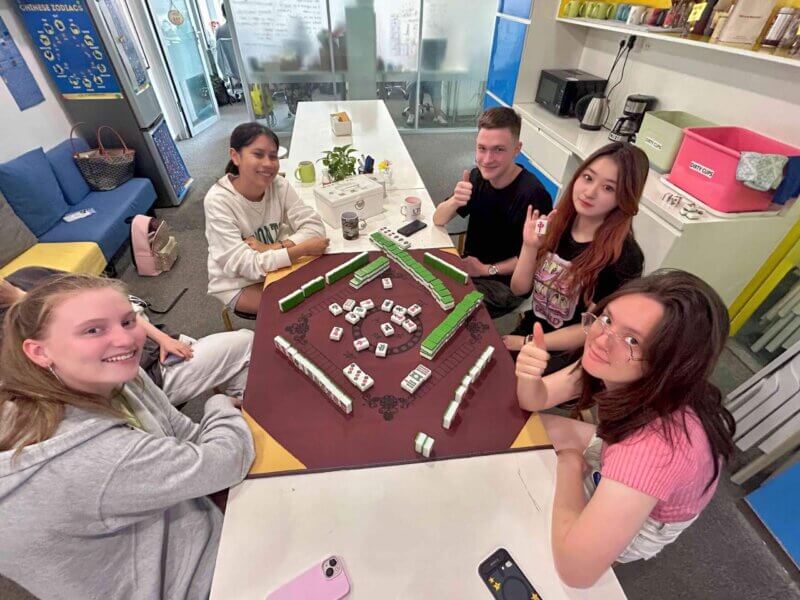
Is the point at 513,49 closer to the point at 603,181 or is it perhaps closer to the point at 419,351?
the point at 603,181

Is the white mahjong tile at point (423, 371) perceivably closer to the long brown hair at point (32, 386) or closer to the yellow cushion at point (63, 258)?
the long brown hair at point (32, 386)

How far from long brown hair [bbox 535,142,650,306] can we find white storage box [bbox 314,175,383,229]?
88cm

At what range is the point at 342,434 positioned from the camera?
1.04 meters

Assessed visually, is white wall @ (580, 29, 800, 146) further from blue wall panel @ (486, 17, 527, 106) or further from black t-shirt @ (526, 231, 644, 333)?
black t-shirt @ (526, 231, 644, 333)

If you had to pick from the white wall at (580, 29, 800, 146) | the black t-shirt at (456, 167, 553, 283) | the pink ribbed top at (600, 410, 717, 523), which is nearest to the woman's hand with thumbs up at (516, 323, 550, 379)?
the pink ribbed top at (600, 410, 717, 523)

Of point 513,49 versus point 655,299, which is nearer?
point 655,299

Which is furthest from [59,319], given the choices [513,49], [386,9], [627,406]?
[386,9]

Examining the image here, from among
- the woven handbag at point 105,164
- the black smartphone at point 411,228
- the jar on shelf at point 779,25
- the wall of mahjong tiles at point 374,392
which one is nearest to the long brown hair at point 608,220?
the wall of mahjong tiles at point 374,392

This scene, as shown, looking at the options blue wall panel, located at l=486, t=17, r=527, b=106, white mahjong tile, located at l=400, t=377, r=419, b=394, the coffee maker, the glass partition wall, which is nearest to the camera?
white mahjong tile, located at l=400, t=377, r=419, b=394

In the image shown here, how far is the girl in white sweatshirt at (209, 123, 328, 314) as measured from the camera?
167cm

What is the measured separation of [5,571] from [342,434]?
0.74 meters

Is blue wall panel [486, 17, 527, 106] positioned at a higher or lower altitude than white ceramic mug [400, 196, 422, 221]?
higher

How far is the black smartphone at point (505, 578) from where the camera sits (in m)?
0.79

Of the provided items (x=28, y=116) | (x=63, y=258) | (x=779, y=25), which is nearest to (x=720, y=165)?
(x=779, y=25)
